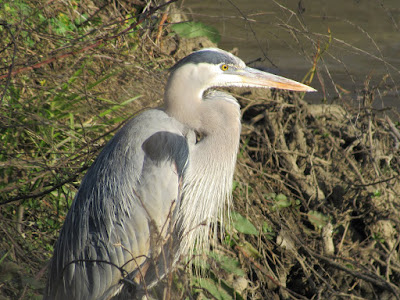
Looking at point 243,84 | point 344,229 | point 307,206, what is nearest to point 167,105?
point 243,84

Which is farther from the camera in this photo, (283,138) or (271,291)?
(283,138)

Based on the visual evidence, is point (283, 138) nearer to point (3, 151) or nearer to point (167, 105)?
point (167, 105)

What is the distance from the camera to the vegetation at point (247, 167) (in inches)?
140

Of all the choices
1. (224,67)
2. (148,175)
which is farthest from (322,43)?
(148,175)

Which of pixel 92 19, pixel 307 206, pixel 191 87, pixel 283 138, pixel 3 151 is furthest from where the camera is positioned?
pixel 92 19

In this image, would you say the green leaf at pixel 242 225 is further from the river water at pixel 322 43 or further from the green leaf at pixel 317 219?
the river water at pixel 322 43

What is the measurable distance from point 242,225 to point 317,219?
702 mm

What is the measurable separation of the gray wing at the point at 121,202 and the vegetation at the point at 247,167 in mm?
350

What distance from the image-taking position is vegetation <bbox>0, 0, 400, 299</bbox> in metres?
3.55

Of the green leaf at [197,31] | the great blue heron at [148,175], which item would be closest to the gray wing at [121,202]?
the great blue heron at [148,175]

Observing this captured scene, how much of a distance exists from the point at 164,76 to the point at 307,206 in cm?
150

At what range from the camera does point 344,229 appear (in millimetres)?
4164

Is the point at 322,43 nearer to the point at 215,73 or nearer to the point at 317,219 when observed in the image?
the point at 317,219

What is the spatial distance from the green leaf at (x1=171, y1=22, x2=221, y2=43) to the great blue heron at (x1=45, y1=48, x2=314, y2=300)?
2043 mm
